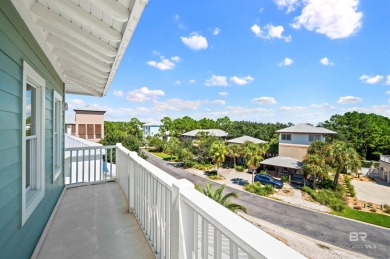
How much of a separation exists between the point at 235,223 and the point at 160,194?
117 centimetres

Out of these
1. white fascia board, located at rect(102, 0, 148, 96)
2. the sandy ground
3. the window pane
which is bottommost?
the sandy ground

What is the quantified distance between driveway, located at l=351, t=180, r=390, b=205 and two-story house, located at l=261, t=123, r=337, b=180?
4.82 meters

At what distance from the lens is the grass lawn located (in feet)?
37.5

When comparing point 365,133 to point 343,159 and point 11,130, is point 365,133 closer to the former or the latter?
point 343,159

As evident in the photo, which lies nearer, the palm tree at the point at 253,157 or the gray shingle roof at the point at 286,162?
the palm tree at the point at 253,157

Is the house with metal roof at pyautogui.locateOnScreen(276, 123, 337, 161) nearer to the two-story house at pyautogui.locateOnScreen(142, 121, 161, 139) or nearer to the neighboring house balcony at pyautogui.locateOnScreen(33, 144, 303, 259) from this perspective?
the neighboring house balcony at pyautogui.locateOnScreen(33, 144, 303, 259)

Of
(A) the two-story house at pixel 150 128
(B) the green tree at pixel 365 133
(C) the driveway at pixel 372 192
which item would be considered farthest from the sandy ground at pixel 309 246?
(A) the two-story house at pixel 150 128

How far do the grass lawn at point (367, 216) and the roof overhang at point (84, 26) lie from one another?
15399 mm

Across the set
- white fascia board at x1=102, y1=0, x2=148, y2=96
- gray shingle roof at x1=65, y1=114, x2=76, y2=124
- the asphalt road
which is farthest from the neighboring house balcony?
gray shingle roof at x1=65, y1=114, x2=76, y2=124

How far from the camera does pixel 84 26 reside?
2027 millimetres

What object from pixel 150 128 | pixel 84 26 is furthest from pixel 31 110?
pixel 150 128

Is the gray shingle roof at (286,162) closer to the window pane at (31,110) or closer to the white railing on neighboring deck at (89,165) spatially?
the white railing on neighboring deck at (89,165)

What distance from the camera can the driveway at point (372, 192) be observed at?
14.8 m

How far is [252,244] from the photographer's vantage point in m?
0.63
